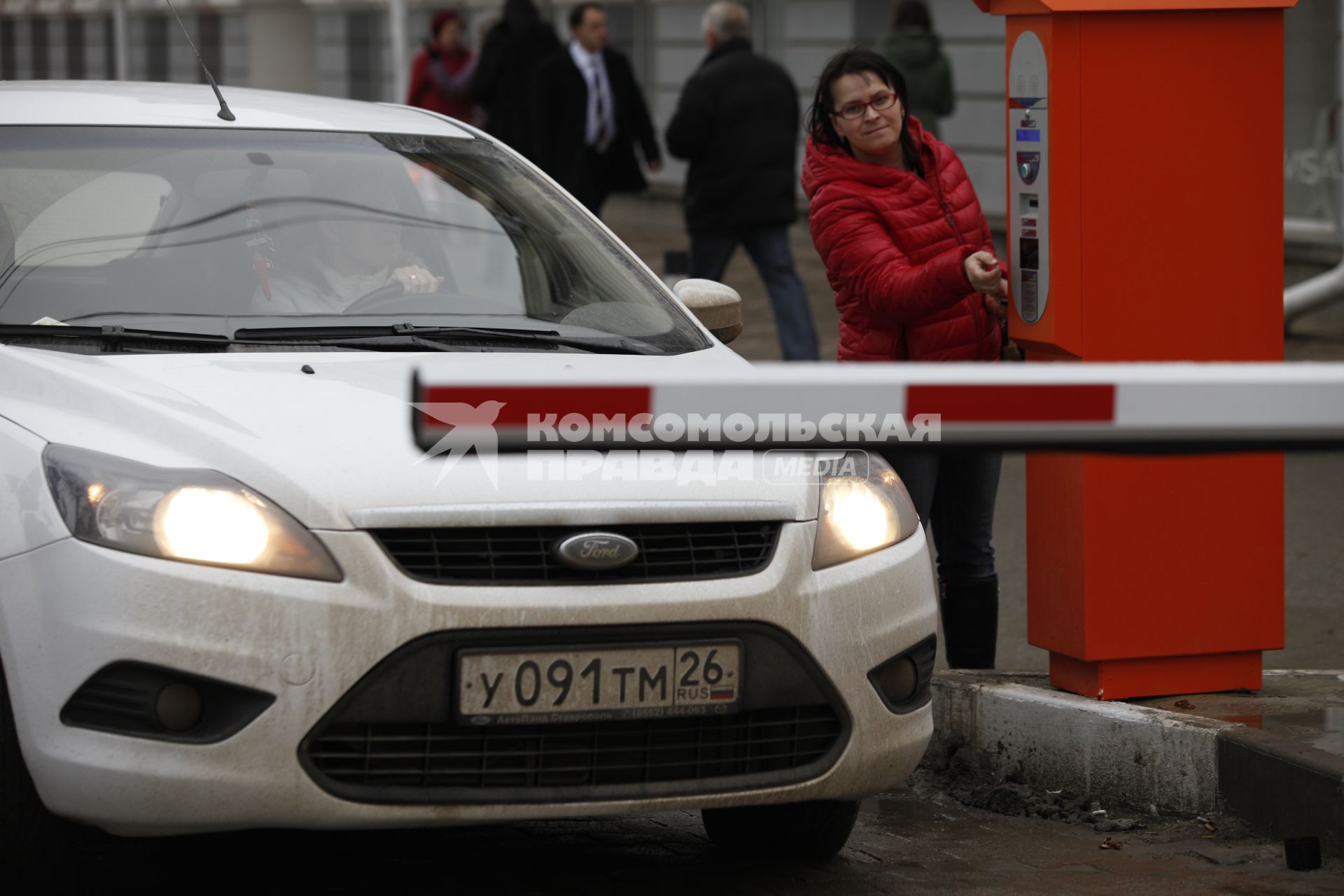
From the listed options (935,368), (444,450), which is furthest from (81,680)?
(935,368)

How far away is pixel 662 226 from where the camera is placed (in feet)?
74.3

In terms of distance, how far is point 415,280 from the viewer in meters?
4.68

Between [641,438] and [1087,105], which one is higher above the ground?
[1087,105]

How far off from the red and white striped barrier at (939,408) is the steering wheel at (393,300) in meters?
2.03

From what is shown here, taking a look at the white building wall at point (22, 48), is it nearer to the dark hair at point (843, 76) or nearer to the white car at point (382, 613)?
the dark hair at point (843, 76)

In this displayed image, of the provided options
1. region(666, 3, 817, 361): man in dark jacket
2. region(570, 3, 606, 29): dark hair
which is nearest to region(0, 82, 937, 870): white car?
region(666, 3, 817, 361): man in dark jacket

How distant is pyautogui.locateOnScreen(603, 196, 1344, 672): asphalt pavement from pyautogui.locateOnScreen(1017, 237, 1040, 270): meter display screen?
53 centimetres

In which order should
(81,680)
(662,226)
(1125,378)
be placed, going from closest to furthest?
(1125,378), (81,680), (662,226)

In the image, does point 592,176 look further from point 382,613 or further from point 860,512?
point 382,613

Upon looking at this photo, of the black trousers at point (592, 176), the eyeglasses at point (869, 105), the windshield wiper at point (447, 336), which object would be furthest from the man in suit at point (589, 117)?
the windshield wiper at point (447, 336)

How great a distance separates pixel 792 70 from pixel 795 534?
57.1ft

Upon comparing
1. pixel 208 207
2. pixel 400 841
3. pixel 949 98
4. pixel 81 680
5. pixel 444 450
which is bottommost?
pixel 400 841

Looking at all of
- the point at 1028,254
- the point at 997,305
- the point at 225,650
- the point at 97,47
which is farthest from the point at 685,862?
the point at 97,47

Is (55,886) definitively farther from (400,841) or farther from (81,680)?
(400,841)
